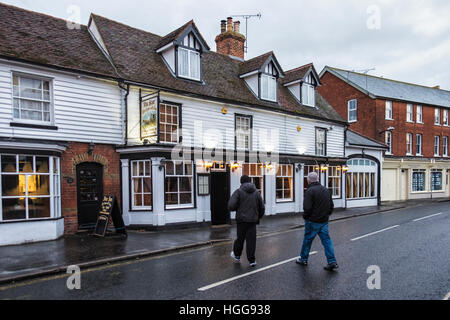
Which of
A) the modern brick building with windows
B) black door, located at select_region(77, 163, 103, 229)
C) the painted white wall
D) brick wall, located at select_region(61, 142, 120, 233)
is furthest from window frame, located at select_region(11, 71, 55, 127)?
the modern brick building with windows

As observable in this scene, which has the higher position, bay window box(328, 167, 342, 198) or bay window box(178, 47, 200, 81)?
bay window box(178, 47, 200, 81)

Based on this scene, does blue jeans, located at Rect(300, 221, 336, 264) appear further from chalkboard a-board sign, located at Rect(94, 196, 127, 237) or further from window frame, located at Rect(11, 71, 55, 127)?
window frame, located at Rect(11, 71, 55, 127)

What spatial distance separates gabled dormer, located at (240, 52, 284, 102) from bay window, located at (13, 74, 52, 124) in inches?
398

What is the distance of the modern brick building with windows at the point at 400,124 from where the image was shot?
89.9ft

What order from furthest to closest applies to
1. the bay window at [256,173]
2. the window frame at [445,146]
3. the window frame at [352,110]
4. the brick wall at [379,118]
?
the window frame at [445,146] → the window frame at [352,110] → the brick wall at [379,118] → the bay window at [256,173]

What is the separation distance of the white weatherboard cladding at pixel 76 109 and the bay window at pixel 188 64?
11.5 ft

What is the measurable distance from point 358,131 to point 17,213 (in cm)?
2617

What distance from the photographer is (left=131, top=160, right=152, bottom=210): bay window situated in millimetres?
12633

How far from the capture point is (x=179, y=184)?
13375 mm

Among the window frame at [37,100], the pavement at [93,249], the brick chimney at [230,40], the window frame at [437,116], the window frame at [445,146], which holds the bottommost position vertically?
the pavement at [93,249]

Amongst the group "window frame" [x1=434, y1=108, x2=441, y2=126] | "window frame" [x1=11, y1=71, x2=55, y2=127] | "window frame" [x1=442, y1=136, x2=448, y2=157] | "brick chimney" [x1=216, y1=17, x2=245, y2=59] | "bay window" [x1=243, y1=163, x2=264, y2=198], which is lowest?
"bay window" [x1=243, y1=163, x2=264, y2=198]

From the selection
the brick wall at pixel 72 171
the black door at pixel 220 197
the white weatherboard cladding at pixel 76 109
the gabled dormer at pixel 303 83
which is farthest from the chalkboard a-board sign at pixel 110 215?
the gabled dormer at pixel 303 83

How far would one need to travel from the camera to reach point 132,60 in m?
14.0

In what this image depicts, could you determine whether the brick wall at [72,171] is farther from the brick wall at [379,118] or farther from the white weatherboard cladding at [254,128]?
the brick wall at [379,118]
